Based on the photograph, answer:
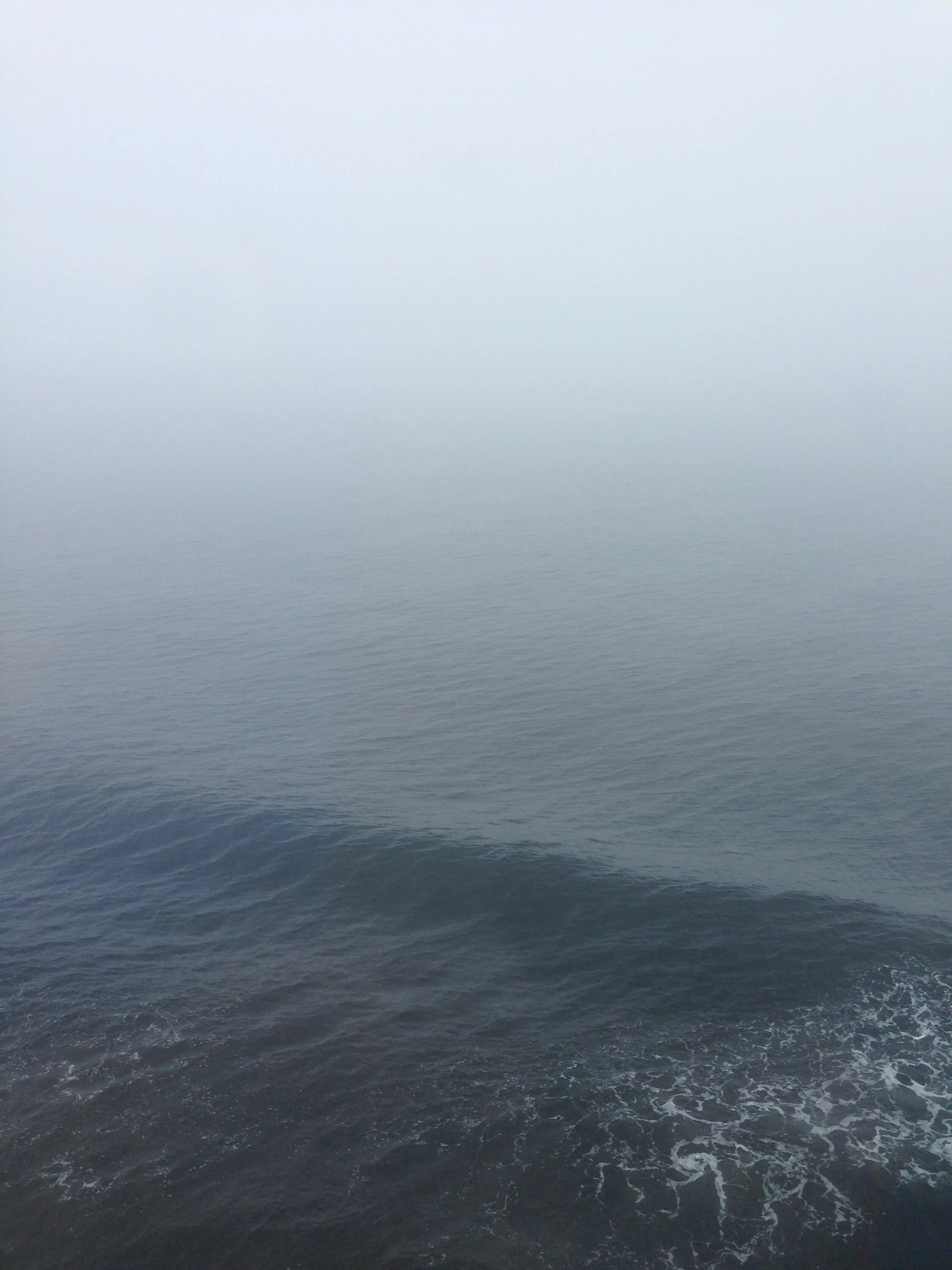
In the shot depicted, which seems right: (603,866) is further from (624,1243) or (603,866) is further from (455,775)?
(624,1243)

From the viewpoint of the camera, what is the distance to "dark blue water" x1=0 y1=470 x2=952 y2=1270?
3556 centimetres

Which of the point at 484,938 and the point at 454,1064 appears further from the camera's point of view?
the point at 484,938

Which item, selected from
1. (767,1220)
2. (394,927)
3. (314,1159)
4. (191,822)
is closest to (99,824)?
(191,822)

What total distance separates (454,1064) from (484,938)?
960cm

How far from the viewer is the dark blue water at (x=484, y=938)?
117ft

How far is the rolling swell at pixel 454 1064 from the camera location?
34.6 m

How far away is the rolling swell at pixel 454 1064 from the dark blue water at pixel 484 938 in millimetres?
170

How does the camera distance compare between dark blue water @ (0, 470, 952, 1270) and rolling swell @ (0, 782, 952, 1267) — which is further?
dark blue water @ (0, 470, 952, 1270)

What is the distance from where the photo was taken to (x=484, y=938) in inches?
2031

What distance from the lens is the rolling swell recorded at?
34.6 m

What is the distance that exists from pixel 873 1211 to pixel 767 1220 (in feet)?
12.9

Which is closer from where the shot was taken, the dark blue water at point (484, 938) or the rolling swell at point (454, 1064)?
the rolling swell at point (454, 1064)

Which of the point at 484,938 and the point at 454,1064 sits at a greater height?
the point at 484,938

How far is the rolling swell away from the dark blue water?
0.17 m
